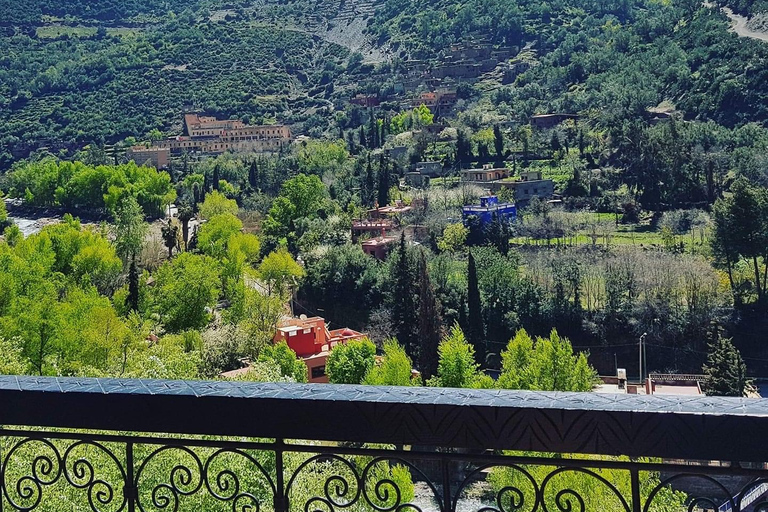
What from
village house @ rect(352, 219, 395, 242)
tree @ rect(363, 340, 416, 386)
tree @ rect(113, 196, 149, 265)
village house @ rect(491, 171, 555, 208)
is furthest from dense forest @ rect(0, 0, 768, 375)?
tree @ rect(363, 340, 416, 386)

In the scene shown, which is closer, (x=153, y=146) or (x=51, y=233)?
(x=51, y=233)

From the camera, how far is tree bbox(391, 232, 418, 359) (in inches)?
888

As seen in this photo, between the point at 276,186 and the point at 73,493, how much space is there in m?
34.0

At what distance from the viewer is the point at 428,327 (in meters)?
21.0

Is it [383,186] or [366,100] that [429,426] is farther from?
[366,100]

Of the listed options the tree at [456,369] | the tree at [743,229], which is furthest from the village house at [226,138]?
the tree at [456,369]

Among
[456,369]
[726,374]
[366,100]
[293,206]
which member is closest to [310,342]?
[456,369]

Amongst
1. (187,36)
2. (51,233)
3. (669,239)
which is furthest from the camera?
(187,36)

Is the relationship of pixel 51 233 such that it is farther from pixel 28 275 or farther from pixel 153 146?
pixel 153 146

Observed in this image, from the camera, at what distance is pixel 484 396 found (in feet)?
4.59

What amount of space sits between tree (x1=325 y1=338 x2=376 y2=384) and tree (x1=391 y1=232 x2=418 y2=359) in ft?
11.5

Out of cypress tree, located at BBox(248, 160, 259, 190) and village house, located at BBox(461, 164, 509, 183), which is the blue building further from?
cypress tree, located at BBox(248, 160, 259, 190)

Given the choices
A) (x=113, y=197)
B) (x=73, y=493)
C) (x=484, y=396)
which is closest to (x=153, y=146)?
(x=113, y=197)

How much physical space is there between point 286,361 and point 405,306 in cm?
562
